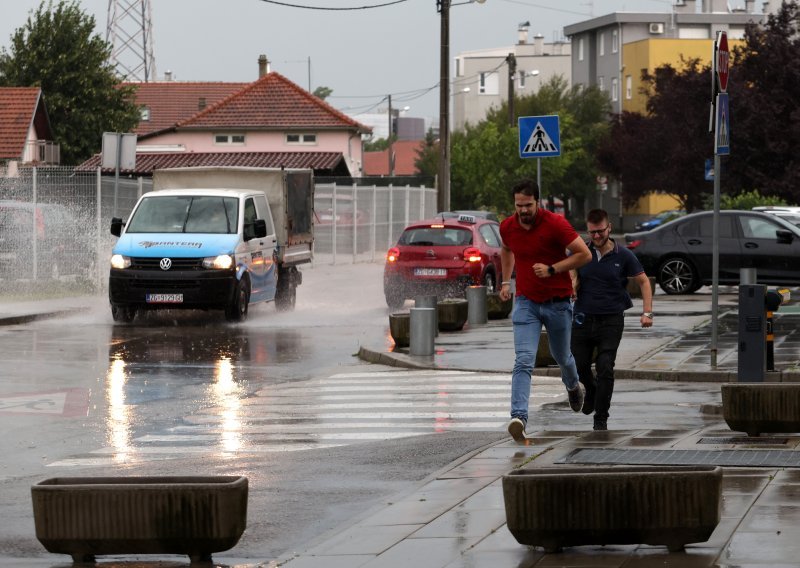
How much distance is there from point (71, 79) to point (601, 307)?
5780cm

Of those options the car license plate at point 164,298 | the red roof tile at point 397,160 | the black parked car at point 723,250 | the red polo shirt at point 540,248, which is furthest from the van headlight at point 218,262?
the red roof tile at point 397,160

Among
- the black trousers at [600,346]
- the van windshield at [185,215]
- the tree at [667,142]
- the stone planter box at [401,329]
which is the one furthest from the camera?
the tree at [667,142]

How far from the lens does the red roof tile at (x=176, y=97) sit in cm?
9256

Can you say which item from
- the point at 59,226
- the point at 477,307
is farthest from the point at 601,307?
the point at 59,226

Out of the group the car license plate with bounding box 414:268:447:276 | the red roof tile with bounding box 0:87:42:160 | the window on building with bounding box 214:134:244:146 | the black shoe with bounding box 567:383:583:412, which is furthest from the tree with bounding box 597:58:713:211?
the black shoe with bounding box 567:383:583:412

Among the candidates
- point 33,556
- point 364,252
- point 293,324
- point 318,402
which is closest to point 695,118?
point 364,252

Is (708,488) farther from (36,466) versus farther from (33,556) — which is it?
(36,466)

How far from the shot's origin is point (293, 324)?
81.1ft

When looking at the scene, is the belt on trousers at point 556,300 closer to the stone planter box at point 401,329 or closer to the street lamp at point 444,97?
the stone planter box at point 401,329

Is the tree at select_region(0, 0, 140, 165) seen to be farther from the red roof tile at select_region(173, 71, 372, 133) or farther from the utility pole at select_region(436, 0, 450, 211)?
the utility pole at select_region(436, 0, 450, 211)

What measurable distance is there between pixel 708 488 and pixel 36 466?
546 cm

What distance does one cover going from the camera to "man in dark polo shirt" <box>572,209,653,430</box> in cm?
1213

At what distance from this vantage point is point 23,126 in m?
61.7

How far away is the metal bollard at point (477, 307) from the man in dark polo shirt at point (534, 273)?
11.6 metres
